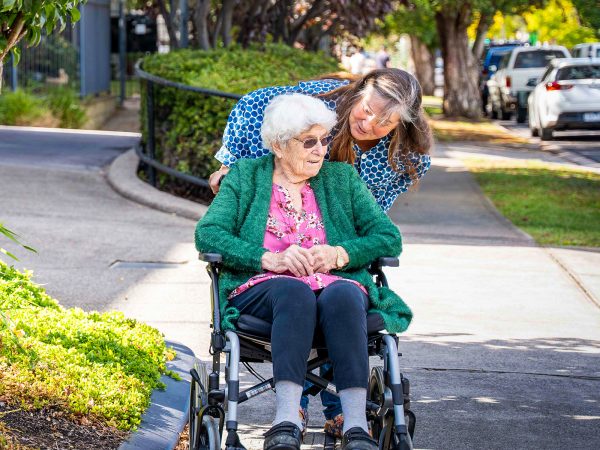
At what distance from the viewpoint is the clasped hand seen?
437cm

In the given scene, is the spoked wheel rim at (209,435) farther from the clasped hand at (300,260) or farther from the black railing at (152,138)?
the black railing at (152,138)

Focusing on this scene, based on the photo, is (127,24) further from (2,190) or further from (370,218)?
(370,218)

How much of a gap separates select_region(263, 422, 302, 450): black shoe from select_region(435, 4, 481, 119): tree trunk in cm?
2758

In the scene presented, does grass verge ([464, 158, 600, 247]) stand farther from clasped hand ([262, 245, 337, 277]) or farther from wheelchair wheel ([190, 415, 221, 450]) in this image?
wheelchair wheel ([190, 415, 221, 450])

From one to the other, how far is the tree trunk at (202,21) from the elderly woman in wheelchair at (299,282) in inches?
425

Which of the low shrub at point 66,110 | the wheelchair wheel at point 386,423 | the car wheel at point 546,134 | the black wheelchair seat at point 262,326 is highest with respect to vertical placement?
the black wheelchair seat at point 262,326

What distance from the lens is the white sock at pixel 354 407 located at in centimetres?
405

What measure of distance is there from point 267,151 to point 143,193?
6.92 meters

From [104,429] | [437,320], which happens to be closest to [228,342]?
[104,429]

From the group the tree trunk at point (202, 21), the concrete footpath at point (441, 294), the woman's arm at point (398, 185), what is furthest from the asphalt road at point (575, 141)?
the woman's arm at point (398, 185)

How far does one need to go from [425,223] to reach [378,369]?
7.54 m

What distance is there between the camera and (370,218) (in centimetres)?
466

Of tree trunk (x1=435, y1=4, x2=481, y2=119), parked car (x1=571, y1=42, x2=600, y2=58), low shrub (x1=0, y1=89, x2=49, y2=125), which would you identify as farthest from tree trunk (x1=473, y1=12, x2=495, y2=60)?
low shrub (x1=0, y1=89, x2=49, y2=125)

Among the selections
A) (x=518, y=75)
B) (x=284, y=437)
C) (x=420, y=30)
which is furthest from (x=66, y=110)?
(x=420, y=30)
